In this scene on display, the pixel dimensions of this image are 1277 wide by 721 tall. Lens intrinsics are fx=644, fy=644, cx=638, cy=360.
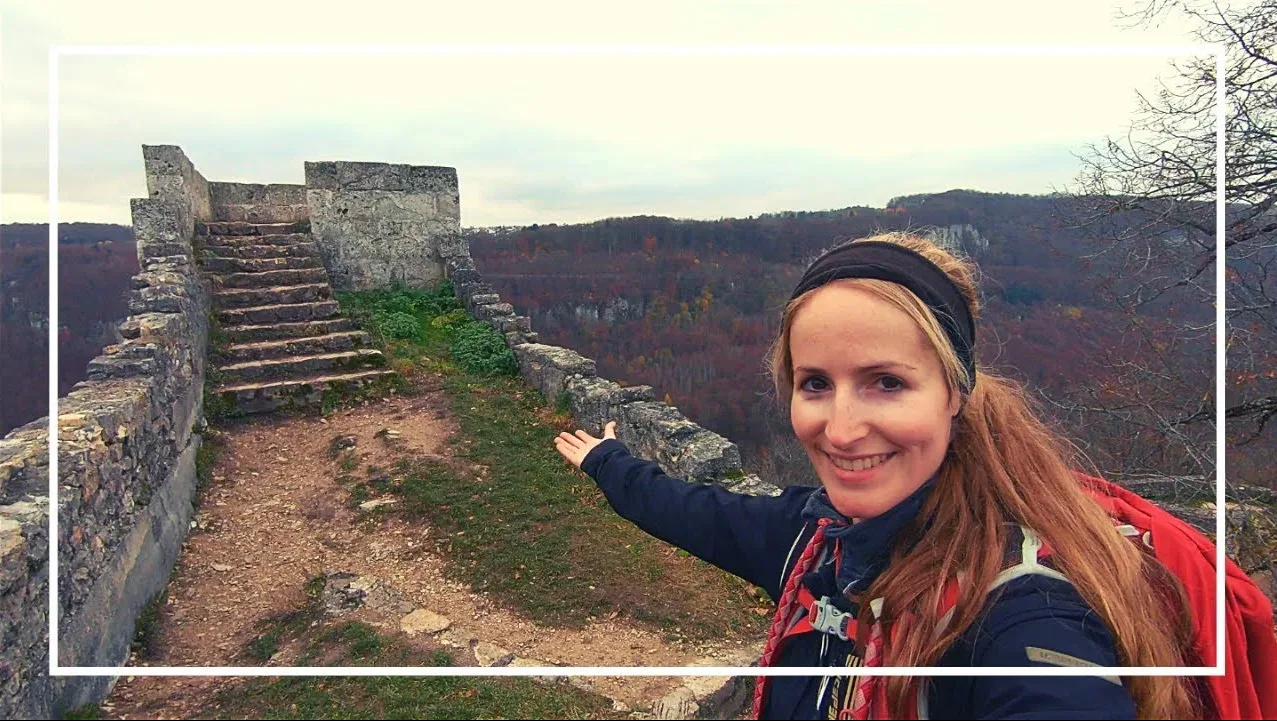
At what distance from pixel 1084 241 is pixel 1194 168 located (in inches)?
38.2

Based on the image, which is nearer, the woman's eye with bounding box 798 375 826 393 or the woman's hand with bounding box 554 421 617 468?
the woman's eye with bounding box 798 375 826 393

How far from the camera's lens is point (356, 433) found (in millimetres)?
6375

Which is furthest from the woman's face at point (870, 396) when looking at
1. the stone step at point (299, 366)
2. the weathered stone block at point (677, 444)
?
the stone step at point (299, 366)

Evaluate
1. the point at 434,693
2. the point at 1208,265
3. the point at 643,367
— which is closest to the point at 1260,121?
the point at 1208,265

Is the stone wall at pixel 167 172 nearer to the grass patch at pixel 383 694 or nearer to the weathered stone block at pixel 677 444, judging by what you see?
the weathered stone block at pixel 677 444

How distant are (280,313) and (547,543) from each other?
5.47m

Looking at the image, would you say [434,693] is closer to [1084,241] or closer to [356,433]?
[356,433]

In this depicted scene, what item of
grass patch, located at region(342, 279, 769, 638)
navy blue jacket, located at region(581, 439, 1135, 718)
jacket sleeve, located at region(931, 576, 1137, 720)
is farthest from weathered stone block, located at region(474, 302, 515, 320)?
jacket sleeve, located at region(931, 576, 1137, 720)

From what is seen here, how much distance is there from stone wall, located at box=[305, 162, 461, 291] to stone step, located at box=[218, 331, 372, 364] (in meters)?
2.30

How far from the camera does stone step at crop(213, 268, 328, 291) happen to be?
8.22 metres

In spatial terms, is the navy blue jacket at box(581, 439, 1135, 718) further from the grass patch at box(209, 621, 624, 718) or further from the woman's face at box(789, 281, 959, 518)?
the grass patch at box(209, 621, 624, 718)

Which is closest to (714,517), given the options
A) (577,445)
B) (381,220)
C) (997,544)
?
(577,445)

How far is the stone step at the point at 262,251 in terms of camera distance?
865cm

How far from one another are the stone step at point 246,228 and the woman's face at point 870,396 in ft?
33.4
